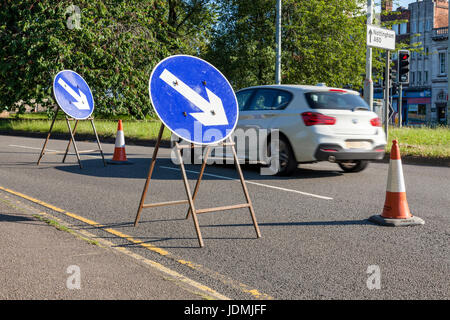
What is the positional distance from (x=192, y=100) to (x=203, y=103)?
12 cm

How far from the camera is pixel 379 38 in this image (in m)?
15.6

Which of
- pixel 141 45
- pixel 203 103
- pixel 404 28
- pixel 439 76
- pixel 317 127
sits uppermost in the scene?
pixel 404 28

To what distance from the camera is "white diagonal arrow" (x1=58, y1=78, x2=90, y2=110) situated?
37.2 ft

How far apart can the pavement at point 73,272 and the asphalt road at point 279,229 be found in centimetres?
29

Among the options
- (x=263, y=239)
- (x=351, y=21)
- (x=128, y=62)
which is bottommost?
(x=263, y=239)

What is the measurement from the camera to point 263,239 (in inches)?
222

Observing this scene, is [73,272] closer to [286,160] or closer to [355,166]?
[286,160]

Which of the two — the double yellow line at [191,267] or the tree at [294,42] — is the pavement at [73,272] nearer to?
the double yellow line at [191,267]

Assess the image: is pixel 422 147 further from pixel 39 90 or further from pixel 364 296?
pixel 39 90

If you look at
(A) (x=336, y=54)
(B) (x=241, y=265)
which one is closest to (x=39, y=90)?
(A) (x=336, y=54)

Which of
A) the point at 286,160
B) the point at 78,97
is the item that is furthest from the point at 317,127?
the point at 78,97

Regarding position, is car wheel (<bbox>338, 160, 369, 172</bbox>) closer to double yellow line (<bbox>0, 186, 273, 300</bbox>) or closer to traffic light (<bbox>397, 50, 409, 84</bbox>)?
double yellow line (<bbox>0, 186, 273, 300</bbox>)

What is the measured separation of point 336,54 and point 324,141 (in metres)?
23.1

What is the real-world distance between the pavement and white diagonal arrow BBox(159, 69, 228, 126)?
5.19 feet
